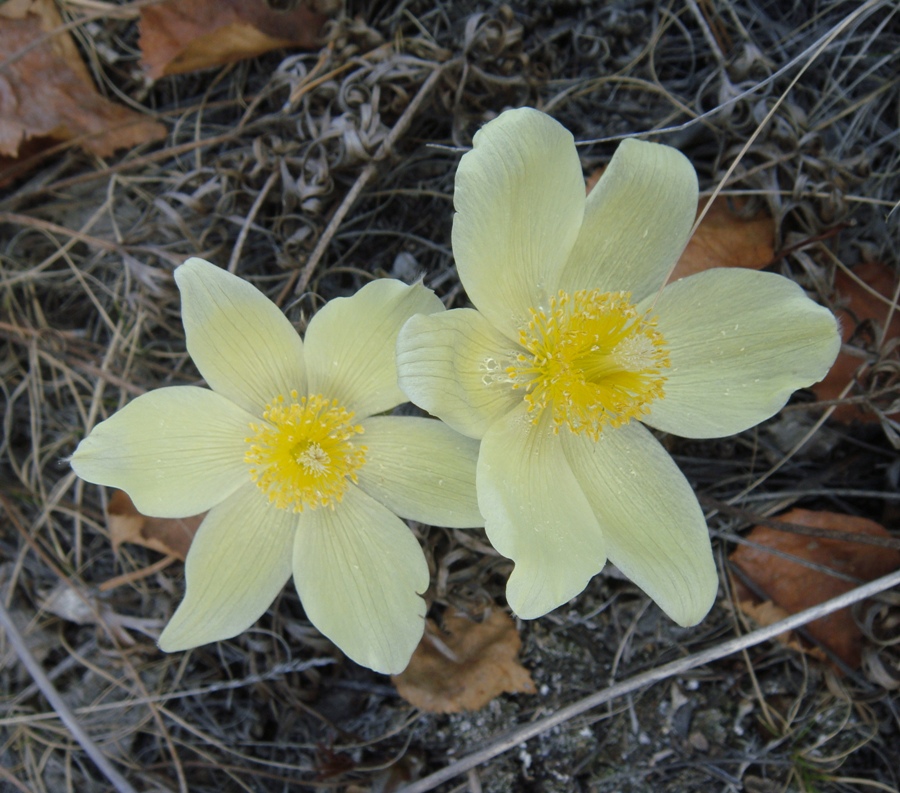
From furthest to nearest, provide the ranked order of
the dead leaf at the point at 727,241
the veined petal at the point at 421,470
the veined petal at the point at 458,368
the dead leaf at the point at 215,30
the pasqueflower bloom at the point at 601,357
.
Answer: the dead leaf at the point at 215,30 < the dead leaf at the point at 727,241 < the veined petal at the point at 421,470 < the pasqueflower bloom at the point at 601,357 < the veined petal at the point at 458,368

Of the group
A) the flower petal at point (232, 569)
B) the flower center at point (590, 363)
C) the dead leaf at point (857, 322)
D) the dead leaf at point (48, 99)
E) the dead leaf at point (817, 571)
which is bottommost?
the dead leaf at point (817, 571)

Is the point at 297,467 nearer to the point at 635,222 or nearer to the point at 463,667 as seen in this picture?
the point at 463,667

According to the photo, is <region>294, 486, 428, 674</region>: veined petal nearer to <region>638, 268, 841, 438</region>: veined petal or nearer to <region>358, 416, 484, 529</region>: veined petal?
<region>358, 416, 484, 529</region>: veined petal

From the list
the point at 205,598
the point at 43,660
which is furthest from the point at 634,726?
the point at 43,660

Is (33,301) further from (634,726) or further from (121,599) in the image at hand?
(634,726)

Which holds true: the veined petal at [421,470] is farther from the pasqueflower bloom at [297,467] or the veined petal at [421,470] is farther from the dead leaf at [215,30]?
the dead leaf at [215,30]

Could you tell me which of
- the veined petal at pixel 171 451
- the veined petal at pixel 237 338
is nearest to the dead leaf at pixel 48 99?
the veined petal at pixel 237 338
